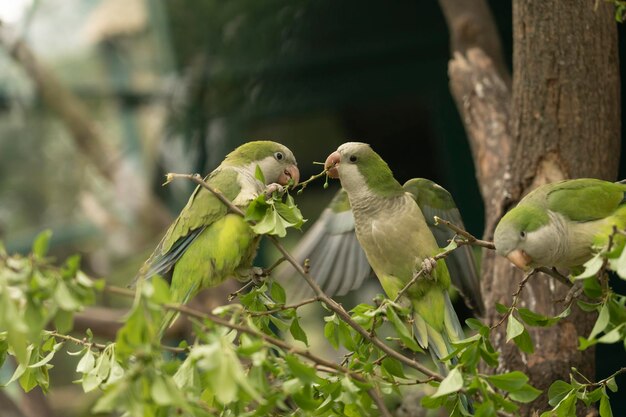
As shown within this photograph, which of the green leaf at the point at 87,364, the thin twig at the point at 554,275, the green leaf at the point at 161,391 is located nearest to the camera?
the green leaf at the point at 161,391

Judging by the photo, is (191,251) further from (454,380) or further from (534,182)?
(534,182)

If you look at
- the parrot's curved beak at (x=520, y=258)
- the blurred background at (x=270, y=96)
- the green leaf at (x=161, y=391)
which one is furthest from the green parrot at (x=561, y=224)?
the blurred background at (x=270, y=96)

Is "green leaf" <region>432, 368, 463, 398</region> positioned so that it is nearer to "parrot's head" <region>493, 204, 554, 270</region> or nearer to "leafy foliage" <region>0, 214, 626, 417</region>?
"leafy foliage" <region>0, 214, 626, 417</region>

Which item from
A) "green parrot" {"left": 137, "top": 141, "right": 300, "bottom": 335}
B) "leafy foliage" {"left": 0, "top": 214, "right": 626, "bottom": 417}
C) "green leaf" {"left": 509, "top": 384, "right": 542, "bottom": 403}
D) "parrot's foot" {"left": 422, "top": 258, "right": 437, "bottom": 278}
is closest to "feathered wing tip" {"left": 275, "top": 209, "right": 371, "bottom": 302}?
"parrot's foot" {"left": 422, "top": 258, "right": 437, "bottom": 278}

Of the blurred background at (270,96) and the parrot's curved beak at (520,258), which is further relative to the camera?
the blurred background at (270,96)

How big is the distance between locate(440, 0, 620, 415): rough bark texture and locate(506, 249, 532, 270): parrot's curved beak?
0.54 meters

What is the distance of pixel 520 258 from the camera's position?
164 cm

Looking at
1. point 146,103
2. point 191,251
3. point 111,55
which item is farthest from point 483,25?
point 111,55

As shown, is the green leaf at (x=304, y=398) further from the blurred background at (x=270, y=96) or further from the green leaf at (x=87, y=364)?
the blurred background at (x=270, y=96)

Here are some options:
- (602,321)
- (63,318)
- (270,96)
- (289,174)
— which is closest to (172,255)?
(289,174)

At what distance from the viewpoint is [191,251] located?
71.7 inches

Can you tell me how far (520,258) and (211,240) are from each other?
26.3 inches

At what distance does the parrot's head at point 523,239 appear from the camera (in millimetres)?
1637

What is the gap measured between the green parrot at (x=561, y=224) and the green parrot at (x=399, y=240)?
1.17 feet
